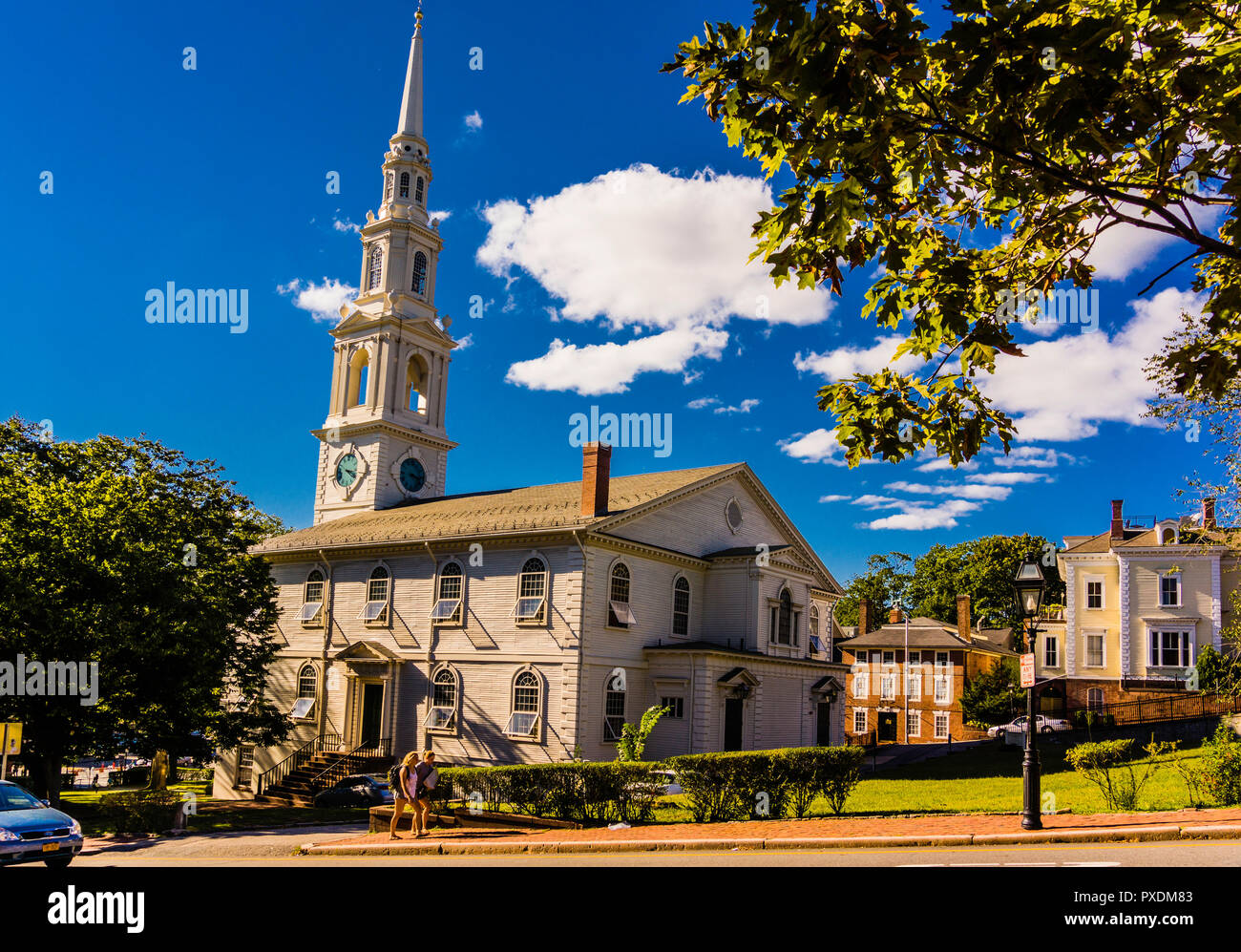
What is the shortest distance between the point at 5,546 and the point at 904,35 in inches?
1109

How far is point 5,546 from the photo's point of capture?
1028 inches

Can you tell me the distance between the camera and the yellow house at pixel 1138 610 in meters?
47.9

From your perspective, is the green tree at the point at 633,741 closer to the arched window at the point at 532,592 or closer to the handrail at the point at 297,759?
the arched window at the point at 532,592

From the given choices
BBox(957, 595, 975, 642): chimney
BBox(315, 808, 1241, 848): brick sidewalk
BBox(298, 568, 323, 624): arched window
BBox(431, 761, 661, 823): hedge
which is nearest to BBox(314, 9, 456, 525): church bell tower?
BBox(298, 568, 323, 624): arched window

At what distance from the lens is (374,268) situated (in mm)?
46188

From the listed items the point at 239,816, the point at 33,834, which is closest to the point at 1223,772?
the point at 33,834

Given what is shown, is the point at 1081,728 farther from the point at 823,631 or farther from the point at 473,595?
the point at 473,595

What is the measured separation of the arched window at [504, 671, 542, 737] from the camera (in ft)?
100

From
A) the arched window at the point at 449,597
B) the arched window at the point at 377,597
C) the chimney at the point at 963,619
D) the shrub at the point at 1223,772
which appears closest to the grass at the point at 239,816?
the arched window at the point at 449,597

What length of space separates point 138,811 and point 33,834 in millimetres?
9554

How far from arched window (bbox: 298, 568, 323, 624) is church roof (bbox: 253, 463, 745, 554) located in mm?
1399

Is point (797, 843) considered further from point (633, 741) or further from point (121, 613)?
point (121, 613)

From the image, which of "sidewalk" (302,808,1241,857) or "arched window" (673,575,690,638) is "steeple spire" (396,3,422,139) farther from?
"sidewalk" (302,808,1241,857)

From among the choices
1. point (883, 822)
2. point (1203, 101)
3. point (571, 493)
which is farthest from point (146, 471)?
point (1203, 101)
